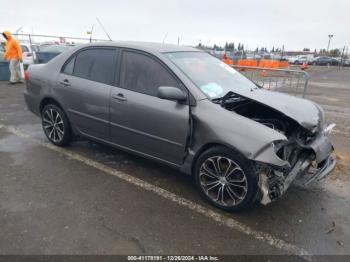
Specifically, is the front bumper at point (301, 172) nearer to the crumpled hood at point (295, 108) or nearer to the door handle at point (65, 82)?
the crumpled hood at point (295, 108)

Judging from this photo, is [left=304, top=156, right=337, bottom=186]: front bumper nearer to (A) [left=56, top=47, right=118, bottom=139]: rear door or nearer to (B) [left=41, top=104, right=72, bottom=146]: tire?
(A) [left=56, top=47, right=118, bottom=139]: rear door

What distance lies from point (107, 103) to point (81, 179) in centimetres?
103

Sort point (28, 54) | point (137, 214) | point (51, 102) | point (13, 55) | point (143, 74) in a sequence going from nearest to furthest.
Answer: point (137, 214), point (143, 74), point (51, 102), point (13, 55), point (28, 54)

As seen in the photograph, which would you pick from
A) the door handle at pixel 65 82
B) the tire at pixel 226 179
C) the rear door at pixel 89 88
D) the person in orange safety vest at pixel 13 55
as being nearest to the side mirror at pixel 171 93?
the tire at pixel 226 179

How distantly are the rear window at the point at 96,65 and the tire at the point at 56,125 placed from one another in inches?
28.3

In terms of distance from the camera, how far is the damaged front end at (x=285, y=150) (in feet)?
9.93

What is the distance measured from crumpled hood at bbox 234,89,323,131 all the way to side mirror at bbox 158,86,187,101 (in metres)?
0.70

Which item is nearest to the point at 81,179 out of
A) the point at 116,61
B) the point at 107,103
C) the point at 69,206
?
the point at 69,206

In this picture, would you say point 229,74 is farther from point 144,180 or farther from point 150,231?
point 150,231

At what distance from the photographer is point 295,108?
353cm

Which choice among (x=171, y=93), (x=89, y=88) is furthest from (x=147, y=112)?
(x=89, y=88)

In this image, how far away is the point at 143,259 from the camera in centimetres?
259

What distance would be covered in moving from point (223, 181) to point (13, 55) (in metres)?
10.9

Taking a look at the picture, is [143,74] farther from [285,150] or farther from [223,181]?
[285,150]
